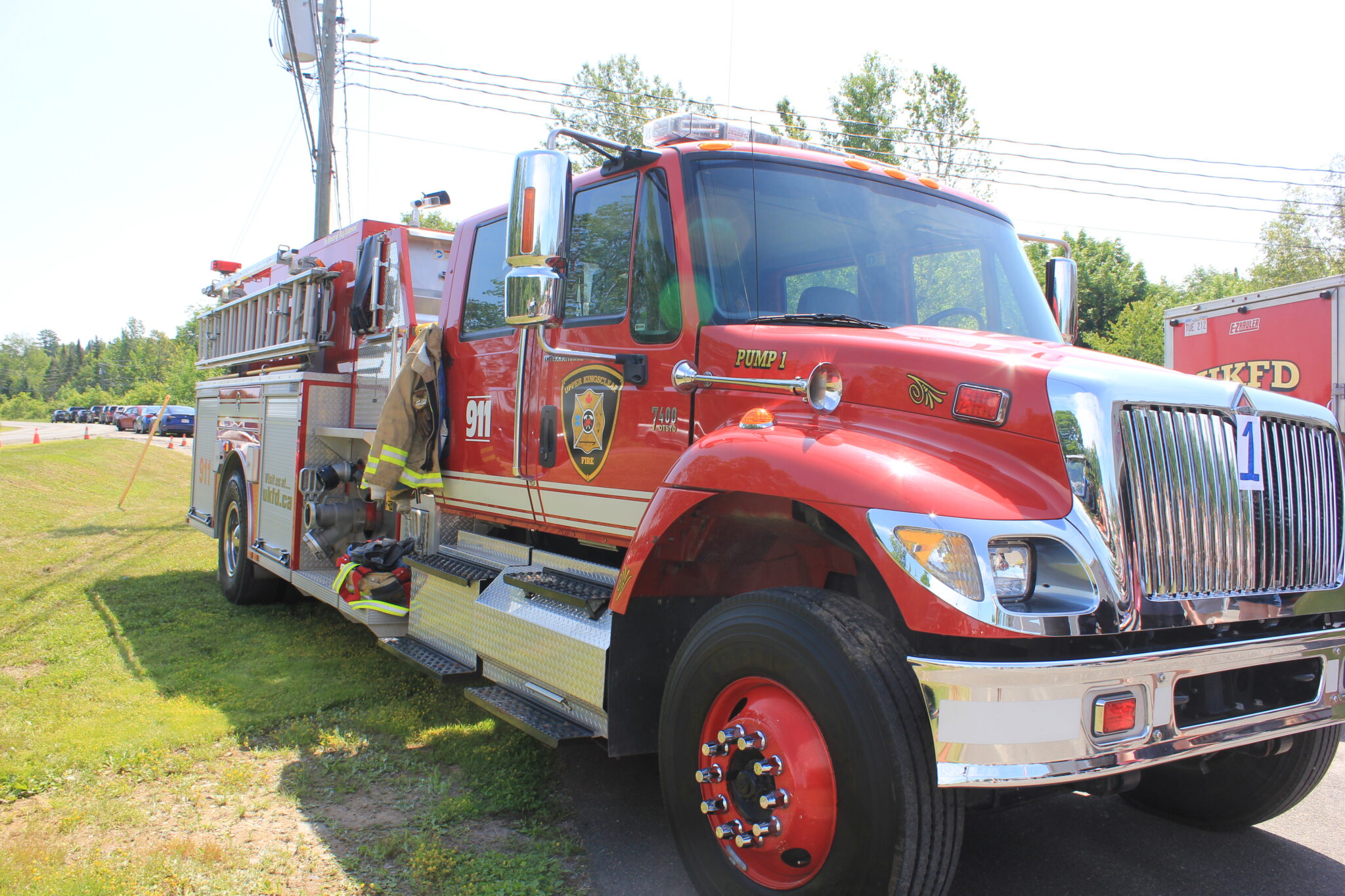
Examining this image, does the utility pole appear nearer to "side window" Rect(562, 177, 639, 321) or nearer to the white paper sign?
"side window" Rect(562, 177, 639, 321)

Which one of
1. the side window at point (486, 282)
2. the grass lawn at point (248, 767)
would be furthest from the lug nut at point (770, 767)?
the side window at point (486, 282)

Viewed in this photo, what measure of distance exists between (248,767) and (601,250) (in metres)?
2.69

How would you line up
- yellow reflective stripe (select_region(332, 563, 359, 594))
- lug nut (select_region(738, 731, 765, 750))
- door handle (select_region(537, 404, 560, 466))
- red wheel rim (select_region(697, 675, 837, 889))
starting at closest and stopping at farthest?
red wheel rim (select_region(697, 675, 837, 889)) → lug nut (select_region(738, 731, 765, 750)) → door handle (select_region(537, 404, 560, 466)) → yellow reflective stripe (select_region(332, 563, 359, 594))

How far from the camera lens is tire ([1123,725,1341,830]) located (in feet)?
10.2

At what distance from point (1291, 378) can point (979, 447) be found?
7.10 m

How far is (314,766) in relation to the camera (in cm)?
405

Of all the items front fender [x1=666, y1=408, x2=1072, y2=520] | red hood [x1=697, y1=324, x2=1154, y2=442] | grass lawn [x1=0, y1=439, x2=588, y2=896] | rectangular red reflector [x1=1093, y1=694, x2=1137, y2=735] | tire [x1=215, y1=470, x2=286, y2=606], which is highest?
red hood [x1=697, y1=324, x2=1154, y2=442]

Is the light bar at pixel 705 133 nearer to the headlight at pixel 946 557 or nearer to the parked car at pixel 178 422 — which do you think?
the headlight at pixel 946 557

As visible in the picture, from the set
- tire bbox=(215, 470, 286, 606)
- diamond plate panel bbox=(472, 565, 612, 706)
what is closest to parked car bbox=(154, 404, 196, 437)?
tire bbox=(215, 470, 286, 606)

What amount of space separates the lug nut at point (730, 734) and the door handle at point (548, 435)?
160 centimetres

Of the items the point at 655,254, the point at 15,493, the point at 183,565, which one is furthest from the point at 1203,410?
the point at 15,493

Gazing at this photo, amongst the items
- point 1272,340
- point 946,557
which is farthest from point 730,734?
point 1272,340

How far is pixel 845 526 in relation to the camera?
2.37 m

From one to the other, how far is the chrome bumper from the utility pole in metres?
13.9
